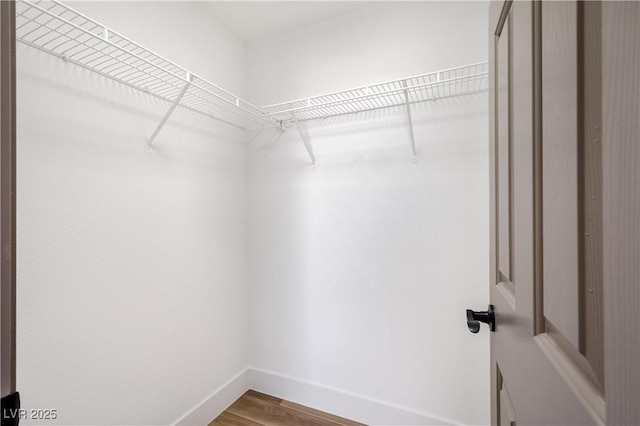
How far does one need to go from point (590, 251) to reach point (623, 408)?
149 millimetres

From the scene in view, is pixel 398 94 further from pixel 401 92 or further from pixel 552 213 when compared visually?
pixel 552 213

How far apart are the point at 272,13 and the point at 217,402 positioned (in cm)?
234

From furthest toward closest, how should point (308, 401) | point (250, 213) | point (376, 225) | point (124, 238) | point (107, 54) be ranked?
point (250, 213)
point (308, 401)
point (376, 225)
point (124, 238)
point (107, 54)

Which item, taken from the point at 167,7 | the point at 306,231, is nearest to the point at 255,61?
the point at 167,7

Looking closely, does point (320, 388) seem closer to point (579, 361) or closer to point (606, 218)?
point (579, 361)

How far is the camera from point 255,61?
191 cm

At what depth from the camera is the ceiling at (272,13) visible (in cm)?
157

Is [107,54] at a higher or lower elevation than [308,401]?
higher

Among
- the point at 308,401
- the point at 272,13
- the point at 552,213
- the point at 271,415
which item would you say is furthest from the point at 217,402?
the point at 272,13

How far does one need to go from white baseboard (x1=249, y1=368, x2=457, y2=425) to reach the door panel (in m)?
0.96

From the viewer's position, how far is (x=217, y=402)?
1.62m

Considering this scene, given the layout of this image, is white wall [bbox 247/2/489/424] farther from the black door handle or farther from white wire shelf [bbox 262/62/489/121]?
the black door handle

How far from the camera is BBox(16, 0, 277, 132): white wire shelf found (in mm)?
856

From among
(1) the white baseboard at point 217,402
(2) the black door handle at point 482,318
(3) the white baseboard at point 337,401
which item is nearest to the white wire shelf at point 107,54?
(2) the black door handle at point 482,318
